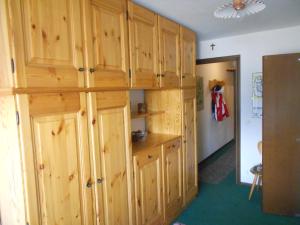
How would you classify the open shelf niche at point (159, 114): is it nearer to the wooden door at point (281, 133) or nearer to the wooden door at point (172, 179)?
the wooden door at point (172, 179)

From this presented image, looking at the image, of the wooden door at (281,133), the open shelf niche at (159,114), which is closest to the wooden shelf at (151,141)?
the open shelf niche at (159,114)

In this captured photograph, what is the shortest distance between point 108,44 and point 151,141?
4.02ft

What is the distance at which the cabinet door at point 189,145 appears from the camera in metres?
2.94

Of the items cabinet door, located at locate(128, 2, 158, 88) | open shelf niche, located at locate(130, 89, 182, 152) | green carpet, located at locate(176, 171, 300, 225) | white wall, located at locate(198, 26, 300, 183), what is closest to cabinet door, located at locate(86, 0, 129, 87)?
cabinet door, located at locate(128, 2, 158, 88)

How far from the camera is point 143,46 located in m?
2.16

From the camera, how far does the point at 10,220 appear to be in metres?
1.42

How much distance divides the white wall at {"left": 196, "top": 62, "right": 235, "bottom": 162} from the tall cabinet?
216 centimetres

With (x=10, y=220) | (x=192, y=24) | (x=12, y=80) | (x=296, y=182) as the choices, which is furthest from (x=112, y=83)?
(x=296, y=182)

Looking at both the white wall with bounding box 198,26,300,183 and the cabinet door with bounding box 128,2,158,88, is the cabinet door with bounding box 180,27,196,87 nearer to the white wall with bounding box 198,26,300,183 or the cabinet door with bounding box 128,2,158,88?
the cabinet door with bounding box 128,2,158,88

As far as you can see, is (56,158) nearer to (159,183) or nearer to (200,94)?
(159,183)

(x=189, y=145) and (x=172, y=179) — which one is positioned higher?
(x=189, y=145)

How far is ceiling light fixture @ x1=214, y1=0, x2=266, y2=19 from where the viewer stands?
1.57 metres

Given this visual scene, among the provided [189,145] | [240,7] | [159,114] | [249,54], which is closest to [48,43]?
[240,7]

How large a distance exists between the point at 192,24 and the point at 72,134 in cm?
206
